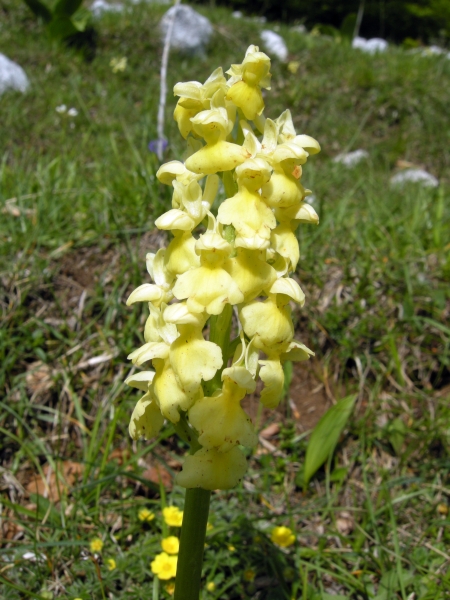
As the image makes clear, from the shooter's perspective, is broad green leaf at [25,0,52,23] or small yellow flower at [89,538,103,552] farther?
broad green leaf at [25,0,52,23]

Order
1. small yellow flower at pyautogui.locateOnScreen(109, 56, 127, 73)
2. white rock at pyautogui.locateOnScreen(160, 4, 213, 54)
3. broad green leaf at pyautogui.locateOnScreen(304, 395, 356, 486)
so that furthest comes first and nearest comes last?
white rock at pyautogui.locateOnScreen(160, 4, 213, 54), small yellow flower at pyautogui.locateOnScreen(109, 56, 127, 73), broad green leaf at pyautogui.locateOnScreen(304, 395, 356, 486)

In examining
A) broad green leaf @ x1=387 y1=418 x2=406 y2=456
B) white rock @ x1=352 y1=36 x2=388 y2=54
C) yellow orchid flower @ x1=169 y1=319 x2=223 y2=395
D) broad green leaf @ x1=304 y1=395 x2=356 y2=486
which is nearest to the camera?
yellow orchid flower @ x1=169 y1=319 x2=223 y2=395

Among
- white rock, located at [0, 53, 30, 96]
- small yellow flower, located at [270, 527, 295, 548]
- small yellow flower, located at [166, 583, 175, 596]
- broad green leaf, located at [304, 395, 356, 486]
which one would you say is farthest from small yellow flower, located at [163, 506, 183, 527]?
white rock, located at [0, 53, 30, 96]

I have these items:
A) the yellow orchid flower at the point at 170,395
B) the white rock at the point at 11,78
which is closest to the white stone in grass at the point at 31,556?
the yellow orchid flower at the point at 170,395

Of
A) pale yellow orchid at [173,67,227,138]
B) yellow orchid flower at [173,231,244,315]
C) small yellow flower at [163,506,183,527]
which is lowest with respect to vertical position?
small yellow flower at [163,506,183,527]

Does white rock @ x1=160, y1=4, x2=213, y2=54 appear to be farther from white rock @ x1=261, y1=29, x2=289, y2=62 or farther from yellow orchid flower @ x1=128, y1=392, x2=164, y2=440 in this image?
yellow orchid flower @ x1=128, y1=392, x2=164, y2=440

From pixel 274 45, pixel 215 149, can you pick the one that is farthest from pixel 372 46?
pixel 215 149
